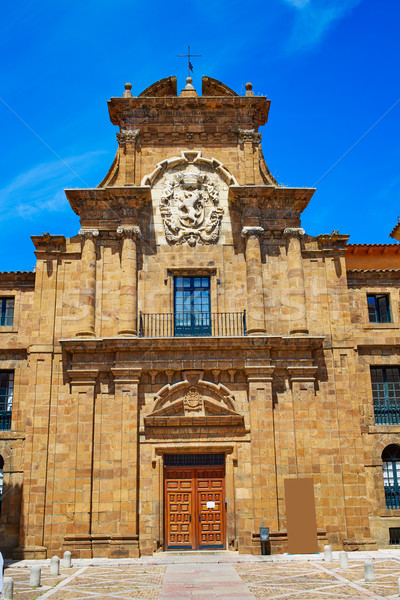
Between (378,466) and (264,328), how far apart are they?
6.60 meters

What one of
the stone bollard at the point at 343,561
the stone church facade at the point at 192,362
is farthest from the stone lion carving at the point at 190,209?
the stone bollard at the point at 343,561

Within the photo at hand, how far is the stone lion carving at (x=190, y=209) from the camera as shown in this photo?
2389 centimetres

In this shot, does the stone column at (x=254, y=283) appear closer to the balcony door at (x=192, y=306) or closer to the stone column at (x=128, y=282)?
the balcony door at (x=192, y=306)

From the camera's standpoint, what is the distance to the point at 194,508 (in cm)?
2109

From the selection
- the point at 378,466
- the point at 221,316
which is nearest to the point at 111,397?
the point at 221,316

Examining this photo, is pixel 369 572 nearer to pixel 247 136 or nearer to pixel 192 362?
pixel 192 362

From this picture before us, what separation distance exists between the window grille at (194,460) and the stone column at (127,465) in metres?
1.26

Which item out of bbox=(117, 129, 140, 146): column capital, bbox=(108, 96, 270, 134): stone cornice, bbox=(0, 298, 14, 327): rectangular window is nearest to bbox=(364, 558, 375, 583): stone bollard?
bbox=(0, 298, 14, 327): rectangular window

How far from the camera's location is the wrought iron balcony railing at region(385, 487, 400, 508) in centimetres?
2219

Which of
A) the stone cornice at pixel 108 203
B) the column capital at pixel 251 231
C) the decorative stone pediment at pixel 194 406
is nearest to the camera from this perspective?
the decorative stone pediment at pixel 194 406

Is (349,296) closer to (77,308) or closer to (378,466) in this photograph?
(378,466)

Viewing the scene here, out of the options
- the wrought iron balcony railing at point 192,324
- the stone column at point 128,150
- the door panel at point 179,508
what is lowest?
the door panel at point 179,508

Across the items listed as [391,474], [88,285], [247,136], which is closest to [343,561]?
[391,474]

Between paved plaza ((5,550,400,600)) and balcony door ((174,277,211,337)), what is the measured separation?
25.7ft
